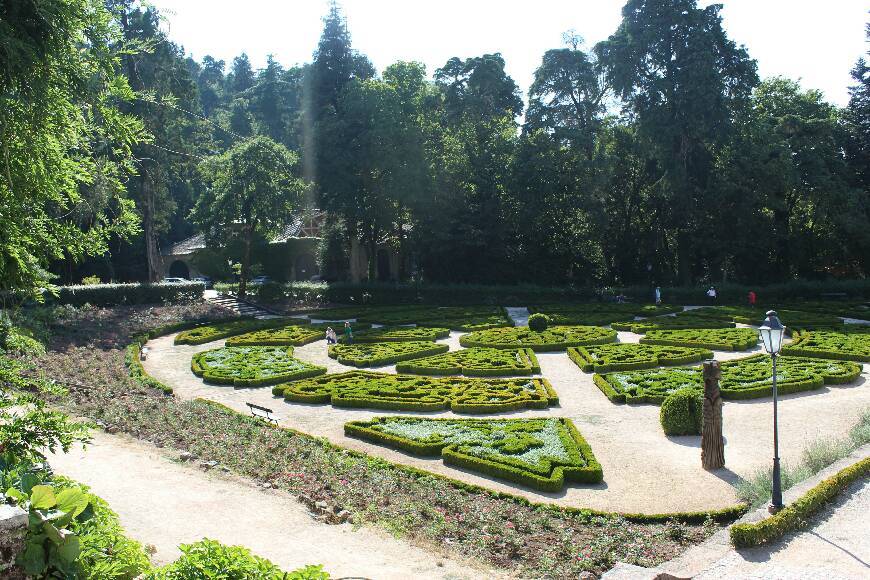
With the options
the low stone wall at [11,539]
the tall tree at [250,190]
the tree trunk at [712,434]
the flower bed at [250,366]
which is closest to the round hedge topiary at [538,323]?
the flower bed at [250,366]

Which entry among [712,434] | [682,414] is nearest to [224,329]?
[682,414]

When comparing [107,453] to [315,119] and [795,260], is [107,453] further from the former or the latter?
[795,260]

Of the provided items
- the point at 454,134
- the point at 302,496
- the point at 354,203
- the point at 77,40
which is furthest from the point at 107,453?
the point at 454,134

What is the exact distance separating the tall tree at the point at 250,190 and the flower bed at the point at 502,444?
2805 centimetres

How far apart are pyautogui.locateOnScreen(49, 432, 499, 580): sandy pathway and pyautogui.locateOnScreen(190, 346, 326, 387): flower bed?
8.47 metres

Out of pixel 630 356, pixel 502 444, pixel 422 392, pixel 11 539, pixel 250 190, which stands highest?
pixel 250 190

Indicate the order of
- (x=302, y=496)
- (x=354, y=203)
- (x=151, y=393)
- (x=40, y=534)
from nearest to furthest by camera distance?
(x=40, y=534) → (x=302, y=496) → (x=151, y=393) → (x=354, y=203)

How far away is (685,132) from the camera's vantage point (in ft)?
131

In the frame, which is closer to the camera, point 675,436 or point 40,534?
point 40,534

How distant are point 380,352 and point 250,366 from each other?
14.5 feet

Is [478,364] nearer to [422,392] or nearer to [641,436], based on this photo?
[422,392]

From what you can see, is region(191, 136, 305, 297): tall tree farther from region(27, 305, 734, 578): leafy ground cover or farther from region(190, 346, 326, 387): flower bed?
region(27, 305, 734, 578): leafy ground cover

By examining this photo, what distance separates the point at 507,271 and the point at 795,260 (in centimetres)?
1787

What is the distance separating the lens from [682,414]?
14.3 metres
